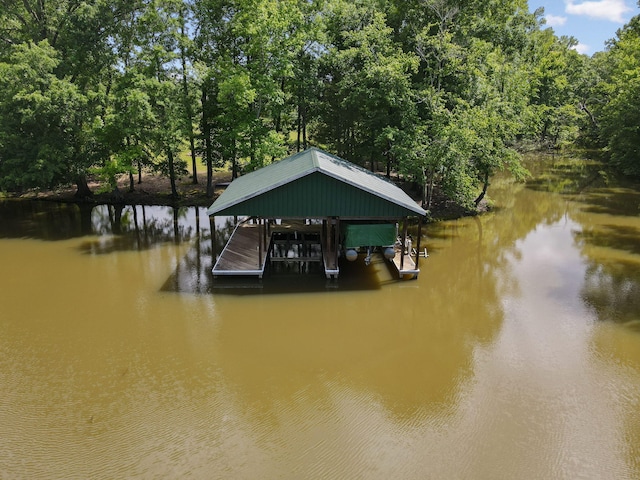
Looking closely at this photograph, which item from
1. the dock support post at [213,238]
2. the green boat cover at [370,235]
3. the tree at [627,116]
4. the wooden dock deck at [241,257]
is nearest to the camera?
the wooden dock deck at [241,257]

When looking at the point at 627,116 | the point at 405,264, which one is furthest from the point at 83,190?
the point at 627,116

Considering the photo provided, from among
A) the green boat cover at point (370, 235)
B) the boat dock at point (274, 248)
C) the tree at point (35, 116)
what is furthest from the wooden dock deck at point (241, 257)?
the tree at point (35, 116)

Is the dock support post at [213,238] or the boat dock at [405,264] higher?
the dock support post at [213,238]

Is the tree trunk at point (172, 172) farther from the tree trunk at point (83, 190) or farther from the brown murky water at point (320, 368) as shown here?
the brown murky water at point (320, 368)

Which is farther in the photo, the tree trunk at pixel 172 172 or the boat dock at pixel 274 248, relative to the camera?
the tree trunk at pixel 172 172

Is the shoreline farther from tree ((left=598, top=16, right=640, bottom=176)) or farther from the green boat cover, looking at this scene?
tree ((left=598, top=16, right=640, bottom=176))

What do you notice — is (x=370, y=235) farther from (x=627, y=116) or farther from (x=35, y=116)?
(x=627, y=116)

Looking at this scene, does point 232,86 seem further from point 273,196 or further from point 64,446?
point 64,446
